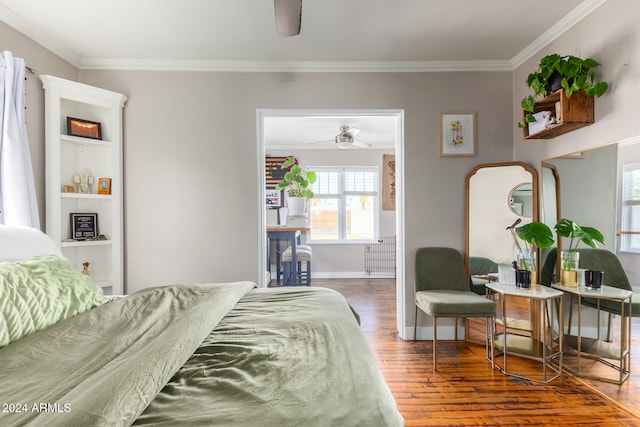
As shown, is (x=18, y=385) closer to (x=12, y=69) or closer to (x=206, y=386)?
(x=206, y=386)

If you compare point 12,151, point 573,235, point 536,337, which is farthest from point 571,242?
point 12,151

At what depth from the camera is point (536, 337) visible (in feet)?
9.00

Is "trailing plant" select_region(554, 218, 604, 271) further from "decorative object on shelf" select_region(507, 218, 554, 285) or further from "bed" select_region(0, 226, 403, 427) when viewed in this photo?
"bed" select_region(0, 226, 403, 427)

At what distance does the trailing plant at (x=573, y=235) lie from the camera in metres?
2.19

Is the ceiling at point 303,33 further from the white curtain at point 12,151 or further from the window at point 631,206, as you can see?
the window at point 631,206

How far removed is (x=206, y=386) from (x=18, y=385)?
45 cm

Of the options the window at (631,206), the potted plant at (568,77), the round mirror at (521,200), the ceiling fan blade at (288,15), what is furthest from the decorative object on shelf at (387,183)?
the ceiling fan blade at (288,15)

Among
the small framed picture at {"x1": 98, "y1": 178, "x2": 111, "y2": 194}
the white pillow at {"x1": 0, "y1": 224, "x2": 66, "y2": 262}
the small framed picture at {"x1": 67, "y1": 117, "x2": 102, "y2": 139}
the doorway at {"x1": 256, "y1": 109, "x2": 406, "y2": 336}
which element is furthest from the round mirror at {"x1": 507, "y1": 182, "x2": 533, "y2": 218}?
the small framed picture at {"x1": 67, "y1": 117, "x2": 102, "y2": 139}

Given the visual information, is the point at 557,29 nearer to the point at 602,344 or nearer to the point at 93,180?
the point at 602,344

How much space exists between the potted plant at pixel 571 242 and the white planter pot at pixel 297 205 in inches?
142

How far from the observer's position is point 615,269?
2051mm

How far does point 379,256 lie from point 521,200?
3.24 metres

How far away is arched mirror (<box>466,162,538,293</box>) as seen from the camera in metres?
2.87

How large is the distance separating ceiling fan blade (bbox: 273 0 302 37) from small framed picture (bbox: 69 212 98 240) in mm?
2368
